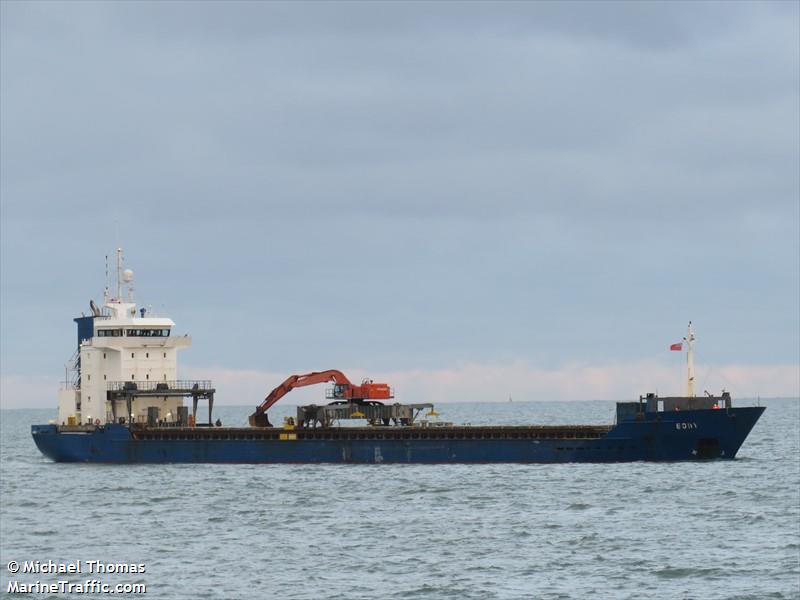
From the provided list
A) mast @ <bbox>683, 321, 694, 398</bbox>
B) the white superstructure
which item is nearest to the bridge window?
the white superstructure

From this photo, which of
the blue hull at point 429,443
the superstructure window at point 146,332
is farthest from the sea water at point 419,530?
the superstructure window at point 146,332

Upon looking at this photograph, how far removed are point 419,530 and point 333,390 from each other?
31.3 m

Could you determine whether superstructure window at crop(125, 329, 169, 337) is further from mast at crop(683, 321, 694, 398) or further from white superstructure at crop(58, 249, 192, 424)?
mast at crop(683, 321, 694, 398)

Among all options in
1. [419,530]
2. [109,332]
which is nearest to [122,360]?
[109,332]

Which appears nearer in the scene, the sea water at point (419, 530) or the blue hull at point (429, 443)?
the sea water at point (419, 530)

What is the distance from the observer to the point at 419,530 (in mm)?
52312

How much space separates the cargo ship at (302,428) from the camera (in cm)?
7500

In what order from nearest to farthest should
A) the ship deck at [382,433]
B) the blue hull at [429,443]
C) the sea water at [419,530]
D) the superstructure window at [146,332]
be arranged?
the sea water at [419,530], the blue hull at [429,443], the ship deck at [382,433], the superstructure window at [146,332]

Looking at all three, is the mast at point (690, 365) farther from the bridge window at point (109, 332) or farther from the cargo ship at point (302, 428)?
the bridge window at point (109, 332)

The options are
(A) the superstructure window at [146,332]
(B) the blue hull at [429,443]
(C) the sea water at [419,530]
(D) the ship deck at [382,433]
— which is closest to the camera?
(C) the sea water at [419,530]

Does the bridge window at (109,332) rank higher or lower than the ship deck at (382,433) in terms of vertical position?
higher

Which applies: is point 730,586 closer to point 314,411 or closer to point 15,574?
point 15,574

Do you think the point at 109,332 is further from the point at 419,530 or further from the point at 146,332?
the point at 419,530

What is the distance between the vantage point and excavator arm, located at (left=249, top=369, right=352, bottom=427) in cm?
8506
